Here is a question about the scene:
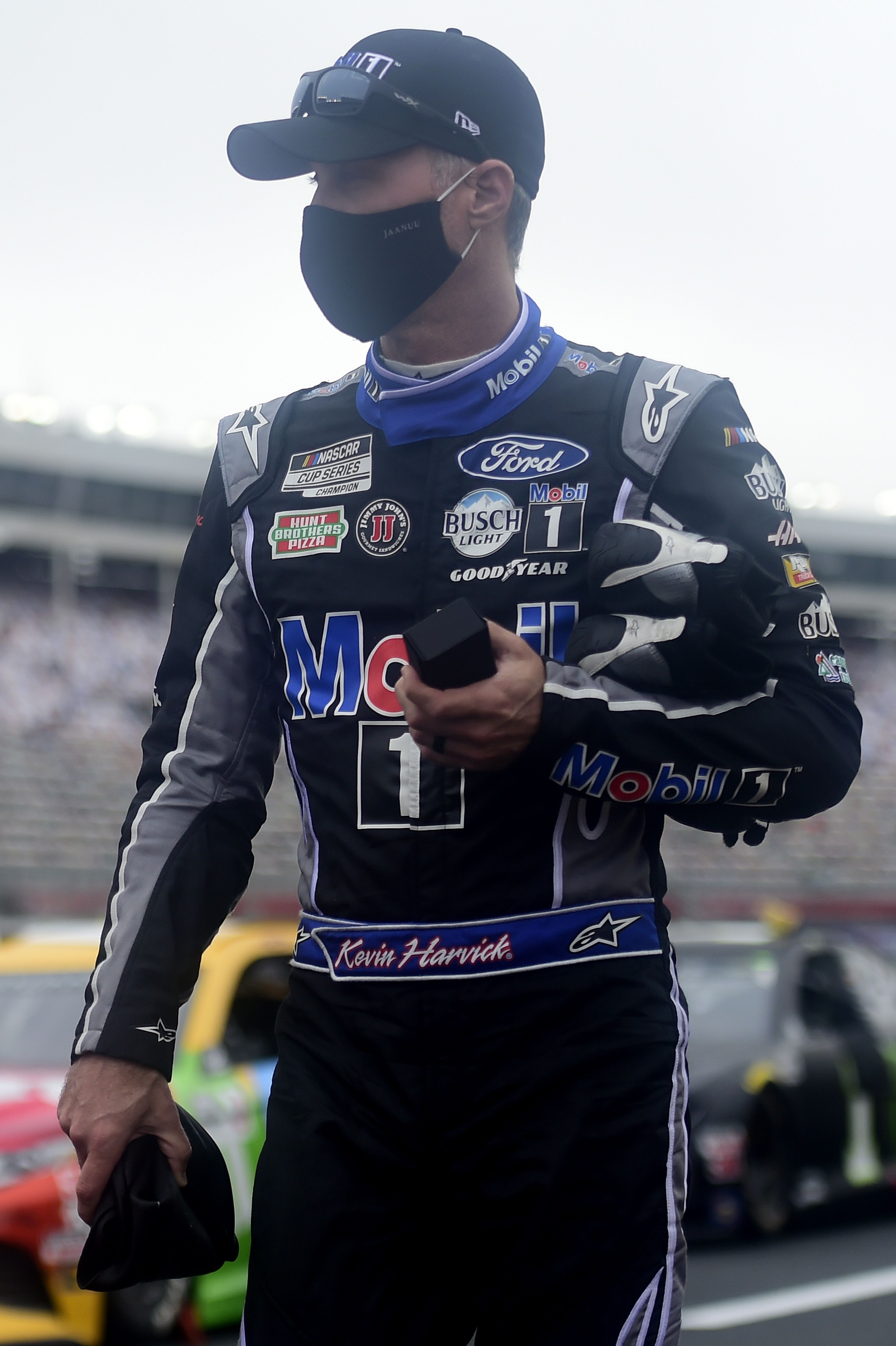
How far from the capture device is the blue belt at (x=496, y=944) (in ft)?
5.46

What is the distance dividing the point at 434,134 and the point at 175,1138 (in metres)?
1.21

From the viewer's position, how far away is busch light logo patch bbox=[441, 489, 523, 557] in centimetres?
177

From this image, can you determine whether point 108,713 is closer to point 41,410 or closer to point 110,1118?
point 41,410

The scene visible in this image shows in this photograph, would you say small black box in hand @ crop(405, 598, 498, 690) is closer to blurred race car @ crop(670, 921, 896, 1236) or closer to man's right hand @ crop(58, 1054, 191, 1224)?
man's right hand @ crop(58, 1054, 191, 1224)

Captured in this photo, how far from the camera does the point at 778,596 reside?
5.60 feet

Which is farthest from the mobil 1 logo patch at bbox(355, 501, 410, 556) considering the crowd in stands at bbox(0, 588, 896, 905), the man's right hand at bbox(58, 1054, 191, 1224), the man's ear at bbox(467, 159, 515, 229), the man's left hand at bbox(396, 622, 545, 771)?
the crowd in stands at bbox(0, 588, 896, 905)

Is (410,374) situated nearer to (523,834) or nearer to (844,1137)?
(523,834)

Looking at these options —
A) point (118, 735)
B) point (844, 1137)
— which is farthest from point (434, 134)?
point (118, 735)

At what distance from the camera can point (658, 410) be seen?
1795 millimetres

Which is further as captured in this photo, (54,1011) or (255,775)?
(54,1011)

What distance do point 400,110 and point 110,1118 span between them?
1206 mm

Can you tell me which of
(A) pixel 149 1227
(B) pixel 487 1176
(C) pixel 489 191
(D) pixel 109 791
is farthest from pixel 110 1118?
(D) pixel 109 791

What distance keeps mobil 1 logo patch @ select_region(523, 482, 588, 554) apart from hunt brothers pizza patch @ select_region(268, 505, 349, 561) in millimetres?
230

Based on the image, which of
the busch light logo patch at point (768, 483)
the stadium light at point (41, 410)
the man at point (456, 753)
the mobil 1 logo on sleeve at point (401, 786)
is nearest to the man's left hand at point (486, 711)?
the man at point (456, 753)
